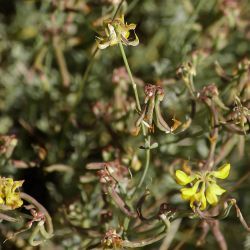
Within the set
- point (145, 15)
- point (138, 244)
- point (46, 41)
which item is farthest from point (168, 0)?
point (138, 244)

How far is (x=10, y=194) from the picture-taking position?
141 cm

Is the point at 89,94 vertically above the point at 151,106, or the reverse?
the point at 89,94

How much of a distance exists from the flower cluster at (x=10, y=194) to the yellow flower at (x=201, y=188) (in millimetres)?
399

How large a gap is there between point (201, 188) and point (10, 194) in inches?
18.7

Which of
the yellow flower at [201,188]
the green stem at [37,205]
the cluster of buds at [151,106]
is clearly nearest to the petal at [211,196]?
the yellow flower at [201,188]

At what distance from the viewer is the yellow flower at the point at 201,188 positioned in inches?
55.7

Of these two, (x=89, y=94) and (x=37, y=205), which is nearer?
(x=37, y=205)

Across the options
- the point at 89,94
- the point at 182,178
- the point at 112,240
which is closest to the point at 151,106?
the point at 182,178

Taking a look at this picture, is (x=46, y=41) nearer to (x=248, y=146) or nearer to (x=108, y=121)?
(x=108, y=121)

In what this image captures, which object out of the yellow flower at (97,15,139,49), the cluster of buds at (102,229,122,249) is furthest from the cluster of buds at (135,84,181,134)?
the cluster of buds at (102,229,122,249)

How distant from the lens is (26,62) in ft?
7.68

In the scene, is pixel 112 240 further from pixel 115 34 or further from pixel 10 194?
pixel 115 34

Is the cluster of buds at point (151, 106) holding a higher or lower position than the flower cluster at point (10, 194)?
higher

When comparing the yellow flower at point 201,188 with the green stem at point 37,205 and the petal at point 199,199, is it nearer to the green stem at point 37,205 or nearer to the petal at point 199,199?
the petal at point 199,199
